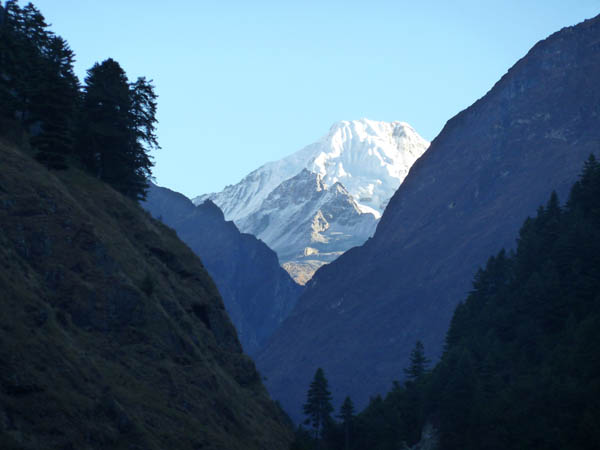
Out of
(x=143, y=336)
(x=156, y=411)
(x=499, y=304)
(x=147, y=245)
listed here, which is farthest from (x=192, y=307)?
(x=499, y=304)

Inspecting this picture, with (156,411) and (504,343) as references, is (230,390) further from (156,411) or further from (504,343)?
(504,343)

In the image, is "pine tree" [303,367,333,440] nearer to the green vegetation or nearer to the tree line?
the green vegetation

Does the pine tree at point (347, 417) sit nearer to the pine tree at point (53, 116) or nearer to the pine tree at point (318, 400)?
the pine tree at point (318, 400)

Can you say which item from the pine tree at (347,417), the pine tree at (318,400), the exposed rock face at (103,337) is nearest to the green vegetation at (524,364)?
the pine tree at (347,417)

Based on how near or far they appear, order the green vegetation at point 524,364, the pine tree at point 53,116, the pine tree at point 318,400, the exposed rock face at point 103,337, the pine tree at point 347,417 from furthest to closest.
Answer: the pine tree at point 347,417
the pine tree at point 318,400
the pine tree at point 53,116
the green vegetation at point 524,364
the exposed rock face at point 103,337

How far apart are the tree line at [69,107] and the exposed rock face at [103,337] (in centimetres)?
364

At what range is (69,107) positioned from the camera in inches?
2296

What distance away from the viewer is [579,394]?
52000 mm

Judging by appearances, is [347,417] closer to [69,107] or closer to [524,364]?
[524,364]

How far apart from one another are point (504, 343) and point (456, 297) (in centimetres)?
12496

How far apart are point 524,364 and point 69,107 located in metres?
43.7

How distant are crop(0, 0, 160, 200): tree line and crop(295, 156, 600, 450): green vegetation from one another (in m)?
29.3

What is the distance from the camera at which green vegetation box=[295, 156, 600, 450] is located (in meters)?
53.7

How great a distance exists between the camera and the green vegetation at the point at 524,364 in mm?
53688
